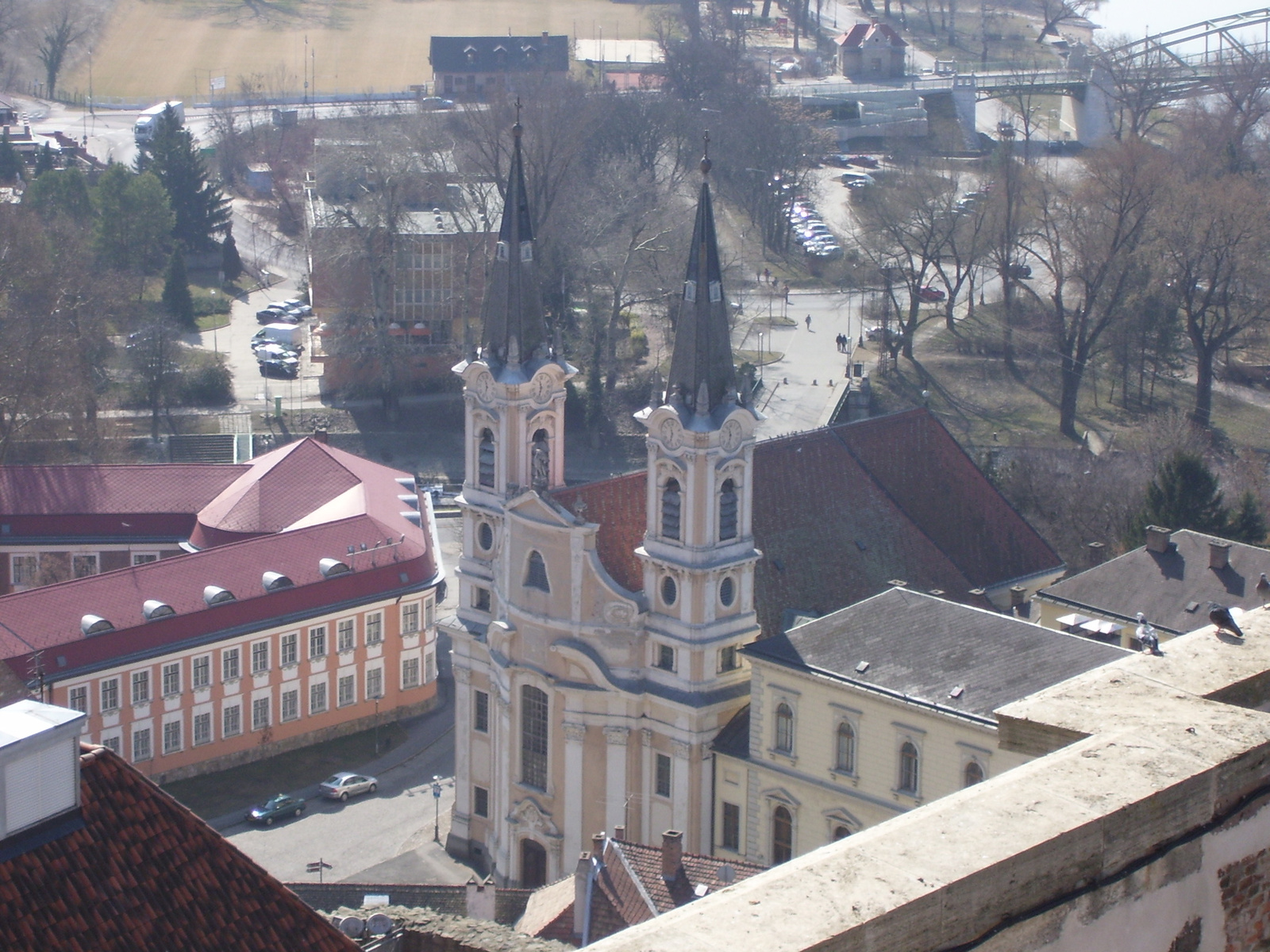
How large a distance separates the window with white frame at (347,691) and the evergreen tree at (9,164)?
6495cm

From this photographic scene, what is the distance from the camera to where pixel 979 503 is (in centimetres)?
5262

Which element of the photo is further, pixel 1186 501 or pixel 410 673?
pixel 1186 501

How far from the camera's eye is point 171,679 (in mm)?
52344

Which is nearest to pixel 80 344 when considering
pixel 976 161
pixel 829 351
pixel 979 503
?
pixel 829 351

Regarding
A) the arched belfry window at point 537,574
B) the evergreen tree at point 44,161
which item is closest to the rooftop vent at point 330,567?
the arched belfry window at point 537,574

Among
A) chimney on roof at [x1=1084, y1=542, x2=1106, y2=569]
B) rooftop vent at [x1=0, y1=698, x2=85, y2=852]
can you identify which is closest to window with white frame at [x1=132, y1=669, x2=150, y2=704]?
chimney on roof at [x1=1084, y1=542, x2=1106, y2=569]

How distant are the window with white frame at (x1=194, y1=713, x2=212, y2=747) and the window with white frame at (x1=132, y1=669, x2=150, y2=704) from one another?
165 cm

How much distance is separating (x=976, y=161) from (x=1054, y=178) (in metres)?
23.3

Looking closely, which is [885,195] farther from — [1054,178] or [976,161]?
[976,161]

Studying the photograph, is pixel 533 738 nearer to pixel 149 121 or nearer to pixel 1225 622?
pixel 1225 622

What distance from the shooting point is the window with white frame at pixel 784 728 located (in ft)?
134

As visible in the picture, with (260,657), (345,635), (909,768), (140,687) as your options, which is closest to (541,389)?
(909,768)

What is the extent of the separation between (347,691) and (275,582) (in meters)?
4.13

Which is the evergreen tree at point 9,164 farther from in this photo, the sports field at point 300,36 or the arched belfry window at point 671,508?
the arched belfry window at point 671,508
